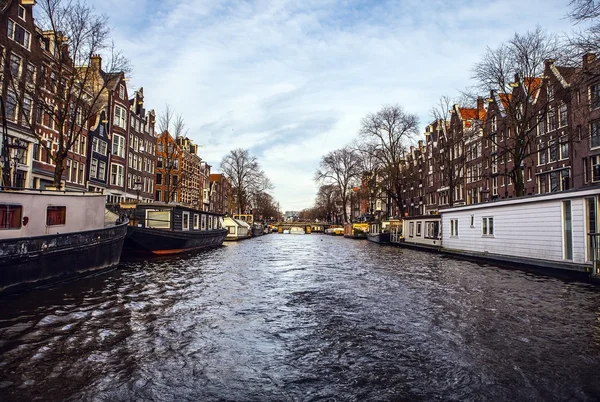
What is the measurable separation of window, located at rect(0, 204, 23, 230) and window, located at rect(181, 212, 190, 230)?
643 inches

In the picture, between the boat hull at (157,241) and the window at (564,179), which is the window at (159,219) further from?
the window at (564,179)

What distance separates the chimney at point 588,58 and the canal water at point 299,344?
8.01 metres

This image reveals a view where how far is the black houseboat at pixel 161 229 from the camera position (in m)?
23.8

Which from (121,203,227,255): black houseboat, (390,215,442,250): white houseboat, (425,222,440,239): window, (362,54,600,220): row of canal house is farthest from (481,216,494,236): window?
(121,203,227,255): black houseboat

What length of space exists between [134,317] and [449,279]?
11.6 meters

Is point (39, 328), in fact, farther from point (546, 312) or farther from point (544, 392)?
point (546, 312)

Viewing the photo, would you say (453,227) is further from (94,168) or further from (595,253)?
(94,168)

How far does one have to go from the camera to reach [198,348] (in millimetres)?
6668

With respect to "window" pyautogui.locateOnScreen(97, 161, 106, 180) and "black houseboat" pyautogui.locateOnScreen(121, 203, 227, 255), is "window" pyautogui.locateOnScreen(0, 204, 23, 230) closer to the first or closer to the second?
"black houseboat" pyautogui.locateOnScreen(121, 203, 227, 255)

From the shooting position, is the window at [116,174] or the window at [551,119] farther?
the window at [116,174]

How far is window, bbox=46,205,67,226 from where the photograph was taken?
45.9 ft

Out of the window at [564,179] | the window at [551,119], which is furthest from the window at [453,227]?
the window at [564,179]

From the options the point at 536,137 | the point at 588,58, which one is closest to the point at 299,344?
the point at 588,58

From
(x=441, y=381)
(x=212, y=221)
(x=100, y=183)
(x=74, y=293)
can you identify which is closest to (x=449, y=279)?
(x=441, y=381)
